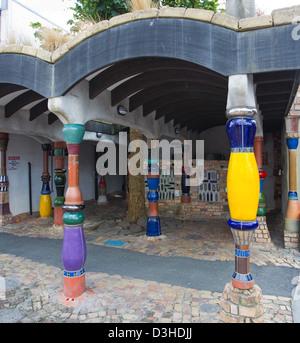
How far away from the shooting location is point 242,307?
2.82 metres

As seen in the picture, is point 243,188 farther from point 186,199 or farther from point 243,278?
point 186,199

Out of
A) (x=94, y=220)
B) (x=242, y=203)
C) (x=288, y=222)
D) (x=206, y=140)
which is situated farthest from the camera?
(x=206, y=140)

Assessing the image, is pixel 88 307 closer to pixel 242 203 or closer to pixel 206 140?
pixel 242 203

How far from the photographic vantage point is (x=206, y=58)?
290 centimetres

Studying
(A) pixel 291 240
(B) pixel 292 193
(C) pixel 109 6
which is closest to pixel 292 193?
(B) pixel 292 193

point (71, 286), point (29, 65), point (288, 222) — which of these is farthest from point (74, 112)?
point (288, 222)

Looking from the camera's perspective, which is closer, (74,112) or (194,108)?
(74,112)

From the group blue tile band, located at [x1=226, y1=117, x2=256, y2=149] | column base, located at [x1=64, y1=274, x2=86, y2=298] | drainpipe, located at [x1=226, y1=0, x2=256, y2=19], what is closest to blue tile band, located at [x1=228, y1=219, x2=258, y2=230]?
blue tile band, located at [x1=226, y1=117, x2=256, y2=149]

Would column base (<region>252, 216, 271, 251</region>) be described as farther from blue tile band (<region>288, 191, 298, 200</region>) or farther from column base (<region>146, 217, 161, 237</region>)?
column base (<region>146, 217, 161, 237</region>)

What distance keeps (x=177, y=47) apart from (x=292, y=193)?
14.8 ft

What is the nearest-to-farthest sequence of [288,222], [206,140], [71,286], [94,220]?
[71,286] → [288,222] → [94,220] → [206,140]

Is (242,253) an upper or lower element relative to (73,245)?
upper
